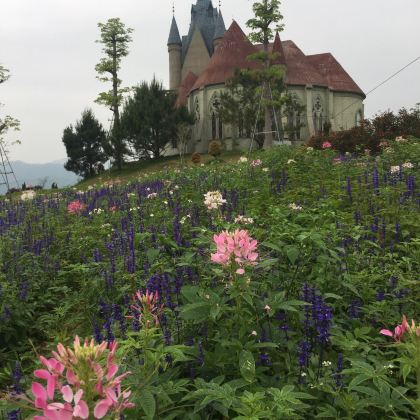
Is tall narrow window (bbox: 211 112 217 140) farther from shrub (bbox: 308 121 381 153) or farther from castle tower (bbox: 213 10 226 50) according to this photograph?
shrub (bbox: 308 121 381 153)

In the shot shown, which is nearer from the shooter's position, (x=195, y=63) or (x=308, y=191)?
(x=308, y=191)

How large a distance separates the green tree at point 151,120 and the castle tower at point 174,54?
1415 cm

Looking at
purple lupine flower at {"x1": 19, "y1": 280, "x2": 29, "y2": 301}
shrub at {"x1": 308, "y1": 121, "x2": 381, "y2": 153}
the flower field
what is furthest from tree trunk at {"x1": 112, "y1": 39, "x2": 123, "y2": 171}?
purple lupine flower at {"x1": 19, "y1": 280, "x2": 29, "y2": 301}

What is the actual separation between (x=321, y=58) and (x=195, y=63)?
15290mm

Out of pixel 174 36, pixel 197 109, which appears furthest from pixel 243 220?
pixel 174 36

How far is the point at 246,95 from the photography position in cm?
4122

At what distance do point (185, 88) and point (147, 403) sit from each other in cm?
5265

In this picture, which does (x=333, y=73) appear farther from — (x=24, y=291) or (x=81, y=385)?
(x=81, y=385)

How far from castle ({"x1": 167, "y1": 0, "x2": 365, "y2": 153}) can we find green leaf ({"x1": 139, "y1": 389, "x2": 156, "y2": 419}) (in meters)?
41.6

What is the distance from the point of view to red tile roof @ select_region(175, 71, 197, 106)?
51219mm

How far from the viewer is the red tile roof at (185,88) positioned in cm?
5122

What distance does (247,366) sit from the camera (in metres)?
2.40

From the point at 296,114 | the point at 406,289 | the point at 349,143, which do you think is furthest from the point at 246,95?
the point at 406,289

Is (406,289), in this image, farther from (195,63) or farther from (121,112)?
(195,63)
